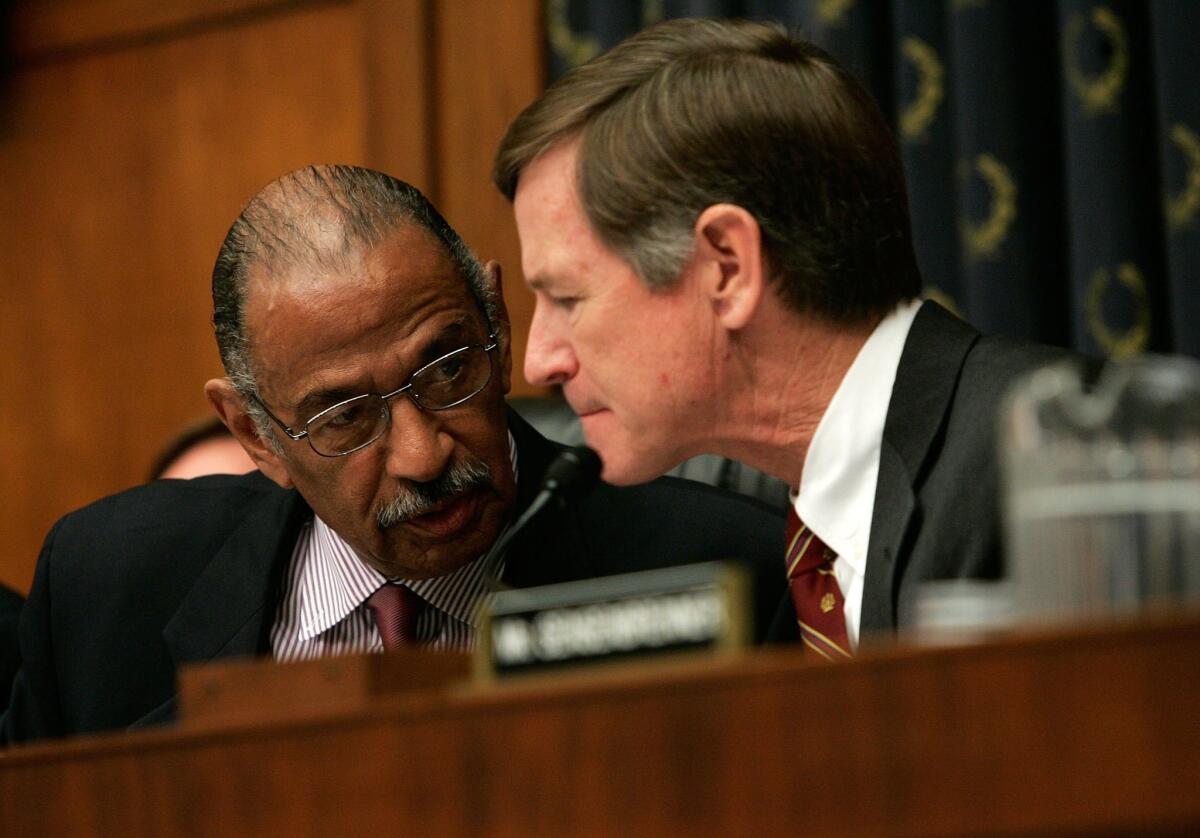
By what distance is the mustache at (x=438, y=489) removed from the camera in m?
2.02

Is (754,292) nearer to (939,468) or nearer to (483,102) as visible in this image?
(939,468)

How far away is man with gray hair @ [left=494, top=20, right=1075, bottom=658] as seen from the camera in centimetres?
172

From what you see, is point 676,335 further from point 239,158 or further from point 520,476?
point 239,158

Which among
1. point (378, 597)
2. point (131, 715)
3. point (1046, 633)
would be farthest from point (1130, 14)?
point (1046, 633)

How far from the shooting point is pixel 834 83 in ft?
5.90

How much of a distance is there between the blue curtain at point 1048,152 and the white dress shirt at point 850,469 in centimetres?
112

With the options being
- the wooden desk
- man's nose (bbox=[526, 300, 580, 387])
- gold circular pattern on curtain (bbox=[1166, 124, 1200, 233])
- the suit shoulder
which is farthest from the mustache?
gold circular pattern on curtain (bbox=[1166, 124, 1200, 233])

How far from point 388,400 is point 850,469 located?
24.3 inches

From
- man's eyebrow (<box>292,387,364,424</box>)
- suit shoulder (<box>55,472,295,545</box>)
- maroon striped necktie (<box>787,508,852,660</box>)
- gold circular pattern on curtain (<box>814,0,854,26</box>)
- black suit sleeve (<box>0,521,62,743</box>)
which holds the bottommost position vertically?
black suit sleeve (<box>0,521,62,743</box>)

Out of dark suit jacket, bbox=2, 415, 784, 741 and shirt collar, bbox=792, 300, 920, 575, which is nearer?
shirt collar, bbox=792, 300, 920, 575

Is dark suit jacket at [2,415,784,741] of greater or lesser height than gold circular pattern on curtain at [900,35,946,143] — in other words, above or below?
below

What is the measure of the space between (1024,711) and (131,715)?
162 cm

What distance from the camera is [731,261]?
1740 millimetres

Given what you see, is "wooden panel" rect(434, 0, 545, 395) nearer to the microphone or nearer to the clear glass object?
the microphone
